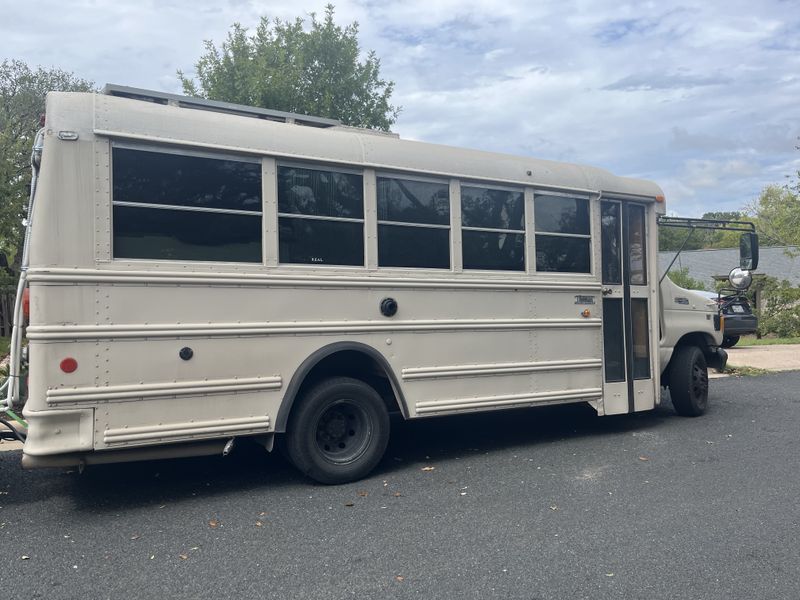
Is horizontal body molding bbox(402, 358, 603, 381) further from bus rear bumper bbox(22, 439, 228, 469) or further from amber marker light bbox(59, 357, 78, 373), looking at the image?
amber marker light bbox(59, 357, 78, 373)

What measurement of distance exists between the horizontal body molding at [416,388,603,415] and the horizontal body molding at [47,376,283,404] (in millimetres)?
1345

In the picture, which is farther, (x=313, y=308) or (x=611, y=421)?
(x=611, y=421)

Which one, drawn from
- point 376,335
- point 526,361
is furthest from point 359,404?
point 526,361

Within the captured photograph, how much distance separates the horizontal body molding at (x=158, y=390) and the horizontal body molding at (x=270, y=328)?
1.06ft

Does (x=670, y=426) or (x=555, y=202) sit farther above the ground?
(x=555, y=202)

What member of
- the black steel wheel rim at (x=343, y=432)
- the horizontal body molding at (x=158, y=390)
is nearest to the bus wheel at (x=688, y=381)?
the black steel wheel rim at (x=343, y=432)

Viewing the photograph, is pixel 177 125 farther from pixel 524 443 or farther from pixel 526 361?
pixel 524 443

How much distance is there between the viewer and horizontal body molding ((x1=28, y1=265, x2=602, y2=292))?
14.5 feet

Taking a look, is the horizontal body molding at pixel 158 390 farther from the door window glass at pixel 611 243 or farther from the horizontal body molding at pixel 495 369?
the door window glass at pixel 611 243

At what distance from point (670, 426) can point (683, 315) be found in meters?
1.29

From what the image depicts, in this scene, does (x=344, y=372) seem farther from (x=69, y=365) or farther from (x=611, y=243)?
(x=611, y=243)

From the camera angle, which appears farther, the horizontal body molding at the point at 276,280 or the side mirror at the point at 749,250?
the side mirror at the point at 749,250

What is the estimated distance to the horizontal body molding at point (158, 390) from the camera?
14.3 feet

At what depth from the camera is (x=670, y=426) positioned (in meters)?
7.53
